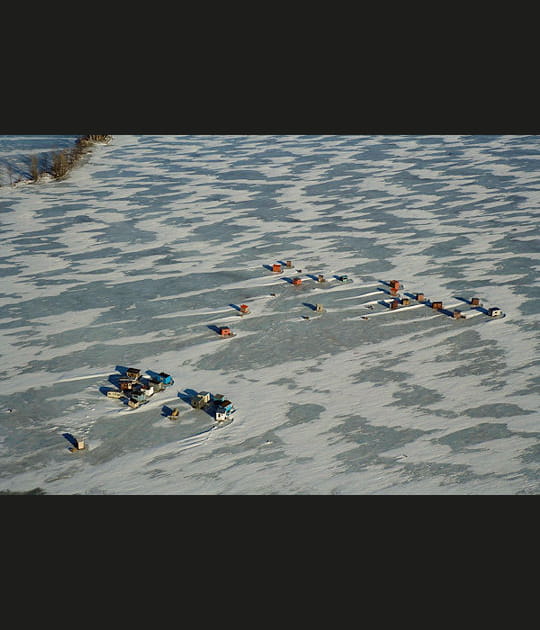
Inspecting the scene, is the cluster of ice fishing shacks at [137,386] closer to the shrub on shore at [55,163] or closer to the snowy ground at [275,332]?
the snowy ground at [275,332]

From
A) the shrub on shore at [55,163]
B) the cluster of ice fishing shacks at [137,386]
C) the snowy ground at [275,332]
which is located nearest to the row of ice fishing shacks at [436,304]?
the snowy ground at [275,332]

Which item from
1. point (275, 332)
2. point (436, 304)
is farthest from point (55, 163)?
point (436, 304)

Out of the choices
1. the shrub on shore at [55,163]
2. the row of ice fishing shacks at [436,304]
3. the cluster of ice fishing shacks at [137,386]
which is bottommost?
the cluster of ice fishing shacks at [137,386]

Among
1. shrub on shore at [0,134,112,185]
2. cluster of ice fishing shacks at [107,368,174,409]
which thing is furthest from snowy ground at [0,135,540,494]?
shrub on shore at [0,134,112,185]

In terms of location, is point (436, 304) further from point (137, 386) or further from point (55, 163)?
point (55, 163)

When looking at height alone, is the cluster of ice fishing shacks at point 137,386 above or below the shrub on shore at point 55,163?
below

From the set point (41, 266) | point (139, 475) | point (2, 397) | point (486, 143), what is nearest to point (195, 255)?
point (41, 266)

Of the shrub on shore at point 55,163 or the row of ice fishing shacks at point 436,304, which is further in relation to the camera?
the shrub on shore at point 55,163

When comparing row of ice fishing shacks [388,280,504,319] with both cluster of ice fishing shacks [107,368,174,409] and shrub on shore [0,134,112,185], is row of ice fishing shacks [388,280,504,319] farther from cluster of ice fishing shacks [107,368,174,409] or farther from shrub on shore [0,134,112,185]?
shrub on shore [0,134,112,185]

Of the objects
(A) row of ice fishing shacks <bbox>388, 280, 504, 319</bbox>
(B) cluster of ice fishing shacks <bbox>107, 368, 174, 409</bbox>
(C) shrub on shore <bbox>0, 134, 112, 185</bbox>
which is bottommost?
(B) cluster of ice fishing shacks <bbox>107, 368, 174, 409</bbox>
